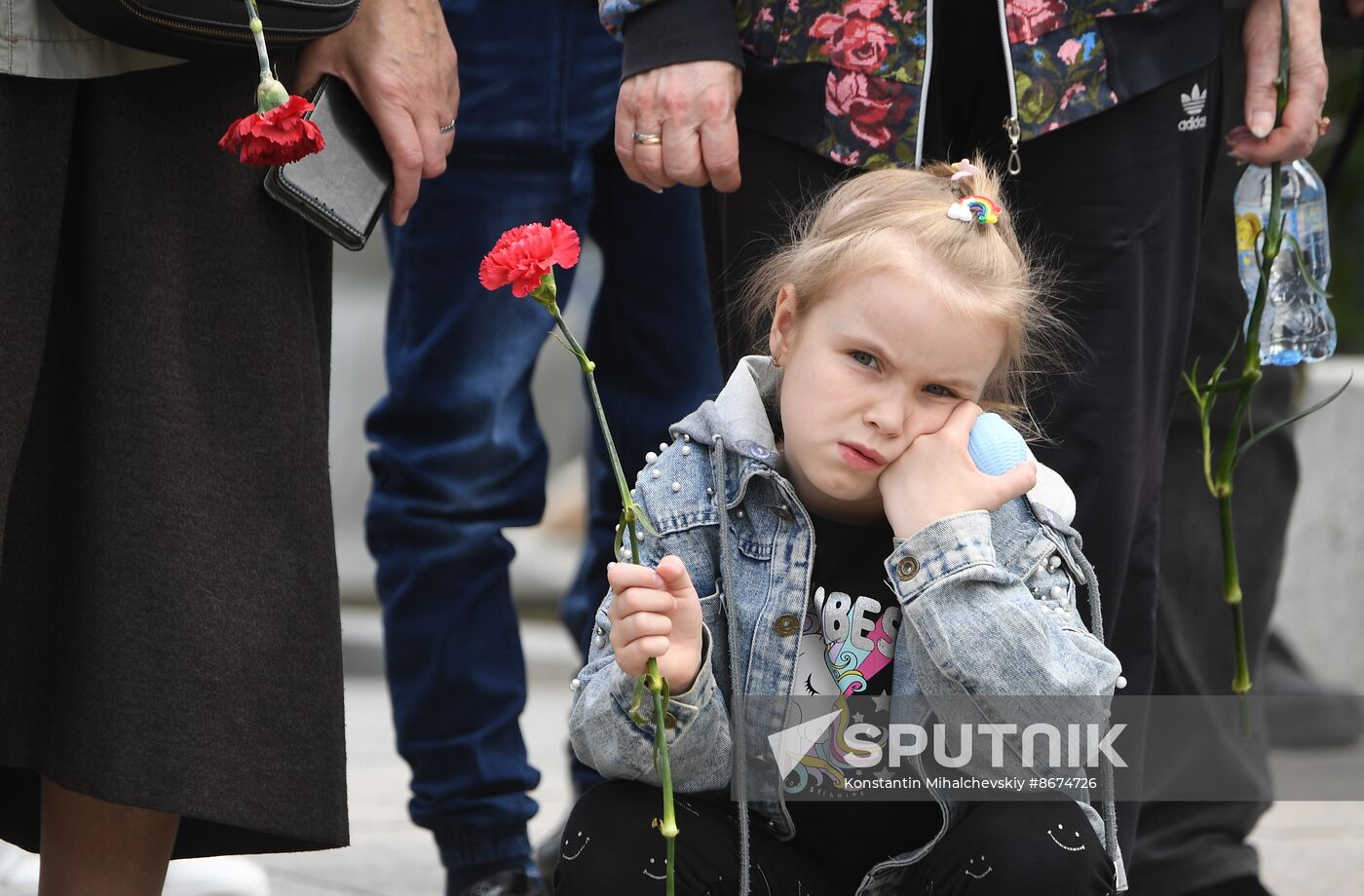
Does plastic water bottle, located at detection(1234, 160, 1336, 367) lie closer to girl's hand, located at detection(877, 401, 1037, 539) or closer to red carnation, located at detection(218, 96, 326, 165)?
girl's hand, located at detection(877, 401, 1037, 539)

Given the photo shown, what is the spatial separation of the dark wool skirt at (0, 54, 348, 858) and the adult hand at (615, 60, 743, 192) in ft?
1.37

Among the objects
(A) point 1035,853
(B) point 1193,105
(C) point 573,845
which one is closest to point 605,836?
(C) point 573,845

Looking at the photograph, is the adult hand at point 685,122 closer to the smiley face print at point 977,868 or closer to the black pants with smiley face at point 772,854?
the black pants with smiley face at point 772,854

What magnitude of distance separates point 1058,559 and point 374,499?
1.23 m

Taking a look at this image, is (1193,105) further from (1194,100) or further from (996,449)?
(996,449)

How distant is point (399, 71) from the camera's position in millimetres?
1938

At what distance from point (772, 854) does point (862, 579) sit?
0.98 feet

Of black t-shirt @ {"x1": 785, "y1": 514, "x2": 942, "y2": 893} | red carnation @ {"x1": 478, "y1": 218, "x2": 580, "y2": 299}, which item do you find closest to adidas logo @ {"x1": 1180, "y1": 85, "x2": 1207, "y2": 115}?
black t-shirt @ {"x1": 785, "y1": 514, "x2": 942, "y2": 893}

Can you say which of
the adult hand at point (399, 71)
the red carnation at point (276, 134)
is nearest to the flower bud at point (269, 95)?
the red carnation at point (276, 134)

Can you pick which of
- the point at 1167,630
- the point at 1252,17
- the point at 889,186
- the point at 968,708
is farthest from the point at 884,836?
the point at 1167,630

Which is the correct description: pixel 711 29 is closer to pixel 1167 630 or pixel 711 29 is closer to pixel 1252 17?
pixel 1252 17

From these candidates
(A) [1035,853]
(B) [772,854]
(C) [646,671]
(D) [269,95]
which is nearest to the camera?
(D) [269,95]

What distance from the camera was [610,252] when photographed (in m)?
2.87

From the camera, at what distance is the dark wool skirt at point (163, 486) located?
1.75 meters
